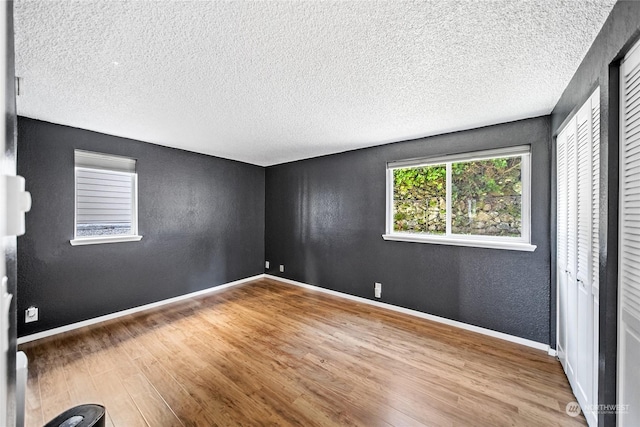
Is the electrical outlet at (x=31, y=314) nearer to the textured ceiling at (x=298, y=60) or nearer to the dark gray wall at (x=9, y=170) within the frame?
the textured ceiling at (x=298, y=60)

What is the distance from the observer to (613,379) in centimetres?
125

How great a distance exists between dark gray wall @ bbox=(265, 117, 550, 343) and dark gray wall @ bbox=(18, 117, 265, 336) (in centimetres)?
78

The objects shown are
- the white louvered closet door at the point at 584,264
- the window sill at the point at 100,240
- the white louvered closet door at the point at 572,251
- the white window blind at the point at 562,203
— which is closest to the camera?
the white louvered closet door at the point at 584,264

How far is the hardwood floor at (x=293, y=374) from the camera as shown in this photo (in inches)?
65.7

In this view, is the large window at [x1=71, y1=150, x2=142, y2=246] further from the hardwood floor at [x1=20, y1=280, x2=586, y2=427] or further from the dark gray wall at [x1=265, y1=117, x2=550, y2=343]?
the dark gray wall at [x1=265, y1=117, x2=550, y2=343]

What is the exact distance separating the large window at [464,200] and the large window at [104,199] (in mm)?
3353

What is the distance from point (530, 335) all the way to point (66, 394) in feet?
12.7

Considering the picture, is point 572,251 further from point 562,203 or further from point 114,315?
point 114,315

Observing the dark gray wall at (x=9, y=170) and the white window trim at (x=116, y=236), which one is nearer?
the dark gray wall at (x=9, y=170)

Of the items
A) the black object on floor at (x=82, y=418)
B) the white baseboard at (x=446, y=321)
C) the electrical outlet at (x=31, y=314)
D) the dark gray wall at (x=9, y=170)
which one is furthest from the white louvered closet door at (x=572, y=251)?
the electrical outlet at (x=31, y=314)

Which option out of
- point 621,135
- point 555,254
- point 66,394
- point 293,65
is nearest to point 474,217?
point 555,254

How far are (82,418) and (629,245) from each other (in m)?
2.61

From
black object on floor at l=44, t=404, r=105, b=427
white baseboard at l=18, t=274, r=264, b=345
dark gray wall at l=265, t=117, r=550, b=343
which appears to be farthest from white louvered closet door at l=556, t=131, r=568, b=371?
white baseboard at l=18, t=274, r=264, b=345

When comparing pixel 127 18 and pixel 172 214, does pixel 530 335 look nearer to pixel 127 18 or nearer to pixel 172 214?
pixel 127 18
